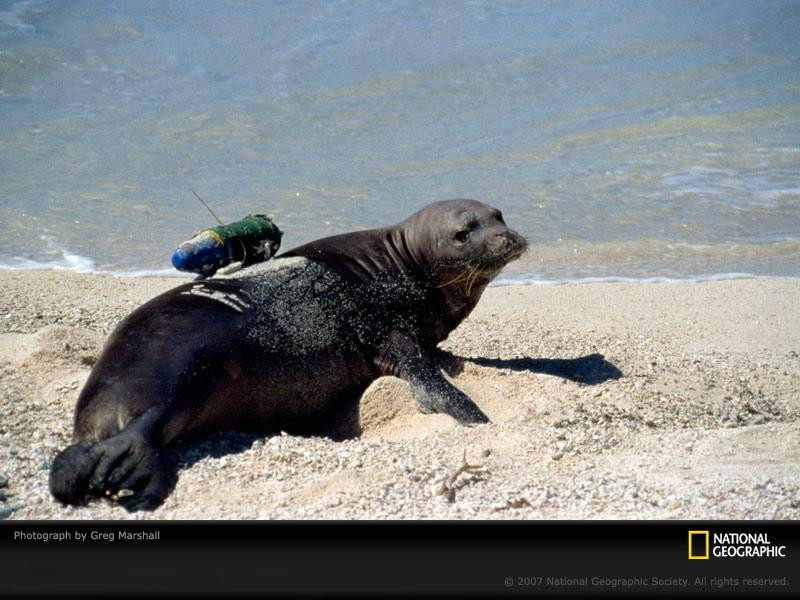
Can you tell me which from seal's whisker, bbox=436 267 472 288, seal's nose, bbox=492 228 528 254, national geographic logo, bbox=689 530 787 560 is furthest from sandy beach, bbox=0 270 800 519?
national geographic logo, bbox=689 530 787 560

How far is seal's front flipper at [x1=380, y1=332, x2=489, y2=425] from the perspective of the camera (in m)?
6.04

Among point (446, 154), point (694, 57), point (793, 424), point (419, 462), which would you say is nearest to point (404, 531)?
point (419, 462)

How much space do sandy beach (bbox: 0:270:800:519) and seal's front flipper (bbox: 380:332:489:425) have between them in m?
0.10

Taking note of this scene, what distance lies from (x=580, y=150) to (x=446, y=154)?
2.01 meters

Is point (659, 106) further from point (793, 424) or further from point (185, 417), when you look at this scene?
point (185, 417)

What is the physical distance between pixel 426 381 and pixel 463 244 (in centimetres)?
115

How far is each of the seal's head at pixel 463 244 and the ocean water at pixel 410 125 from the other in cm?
316

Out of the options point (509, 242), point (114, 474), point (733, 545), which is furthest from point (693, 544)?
point (509, 242)

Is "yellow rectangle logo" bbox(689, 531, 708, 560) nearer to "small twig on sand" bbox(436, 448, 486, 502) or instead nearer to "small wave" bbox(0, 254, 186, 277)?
"small twig on sand" bbox(436, 448, 486, 502)

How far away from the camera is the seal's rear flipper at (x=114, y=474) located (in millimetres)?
4520

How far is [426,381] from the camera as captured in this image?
6.30m

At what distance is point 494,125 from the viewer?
16.6 meters

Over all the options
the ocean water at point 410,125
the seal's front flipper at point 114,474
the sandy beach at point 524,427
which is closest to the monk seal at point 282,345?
the seal's front flipper at point 114,474

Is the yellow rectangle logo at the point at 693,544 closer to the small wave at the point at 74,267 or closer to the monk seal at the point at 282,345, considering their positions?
the monk seal at the point at 282,345
